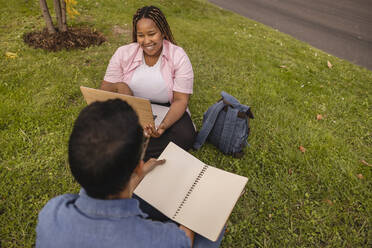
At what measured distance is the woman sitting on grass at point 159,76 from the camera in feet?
7.71

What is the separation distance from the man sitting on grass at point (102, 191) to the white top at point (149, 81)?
1474 millimetres

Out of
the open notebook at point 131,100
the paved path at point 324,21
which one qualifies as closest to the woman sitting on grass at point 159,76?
the open notebook at point 131,100

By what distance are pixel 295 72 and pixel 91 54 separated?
3.59m

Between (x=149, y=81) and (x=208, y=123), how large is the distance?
30.3 inches

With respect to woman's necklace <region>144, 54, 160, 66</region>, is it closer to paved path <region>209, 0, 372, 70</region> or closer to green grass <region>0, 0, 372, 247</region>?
green grass <region>0, 0, 372, 247</region>

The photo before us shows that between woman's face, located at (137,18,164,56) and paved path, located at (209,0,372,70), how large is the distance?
15.2 feet

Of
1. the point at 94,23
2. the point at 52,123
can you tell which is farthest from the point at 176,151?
the point at 94,23

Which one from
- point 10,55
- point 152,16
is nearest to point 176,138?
point 152,16

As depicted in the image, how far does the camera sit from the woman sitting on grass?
2.35 meters

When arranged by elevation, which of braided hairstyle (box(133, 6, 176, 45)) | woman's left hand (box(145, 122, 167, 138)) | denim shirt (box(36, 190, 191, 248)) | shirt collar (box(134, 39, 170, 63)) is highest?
braided hairstyle (box(133, 6, 176, 45))

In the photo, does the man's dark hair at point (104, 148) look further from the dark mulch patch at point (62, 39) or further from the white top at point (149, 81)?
the dark mulch patch at point (62, 39)

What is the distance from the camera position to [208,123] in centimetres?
262

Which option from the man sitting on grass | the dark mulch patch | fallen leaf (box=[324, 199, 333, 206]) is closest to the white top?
the man sitting on grass

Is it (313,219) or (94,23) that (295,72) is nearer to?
(313,219)
